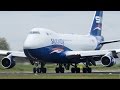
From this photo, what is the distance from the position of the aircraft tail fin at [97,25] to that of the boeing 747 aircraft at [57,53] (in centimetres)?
767

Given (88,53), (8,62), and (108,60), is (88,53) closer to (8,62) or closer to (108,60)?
(108,60)

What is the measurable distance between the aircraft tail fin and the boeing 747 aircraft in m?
7.67

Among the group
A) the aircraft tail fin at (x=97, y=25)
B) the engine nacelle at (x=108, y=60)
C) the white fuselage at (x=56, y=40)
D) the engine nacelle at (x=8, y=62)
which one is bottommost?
the engine nacelle at (x=8, y=62)

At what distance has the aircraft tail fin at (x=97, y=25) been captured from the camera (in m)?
62.2

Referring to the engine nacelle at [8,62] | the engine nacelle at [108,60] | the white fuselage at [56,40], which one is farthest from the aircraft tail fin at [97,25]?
the engine nacelle at [8,62]

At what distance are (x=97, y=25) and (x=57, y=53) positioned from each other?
17303 millimetres

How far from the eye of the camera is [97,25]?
210ft

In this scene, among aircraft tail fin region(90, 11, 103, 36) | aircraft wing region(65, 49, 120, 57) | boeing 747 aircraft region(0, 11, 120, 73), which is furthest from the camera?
aircraft tail fin region(90, 11, 103, 36)

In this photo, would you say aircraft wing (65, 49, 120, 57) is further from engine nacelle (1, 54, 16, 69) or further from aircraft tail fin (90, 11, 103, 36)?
aircraft tail fin (90, 11, 103, 36)

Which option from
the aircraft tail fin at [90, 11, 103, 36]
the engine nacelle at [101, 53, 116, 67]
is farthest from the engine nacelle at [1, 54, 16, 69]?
the aircraft tail fin at [90, 11, 103, 36]

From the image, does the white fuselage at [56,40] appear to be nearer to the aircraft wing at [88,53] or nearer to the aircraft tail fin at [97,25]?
the aircraft wing at [88,53]

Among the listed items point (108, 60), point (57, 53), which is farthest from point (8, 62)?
point (108, 60)

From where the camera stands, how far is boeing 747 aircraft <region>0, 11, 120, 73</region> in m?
44.8
